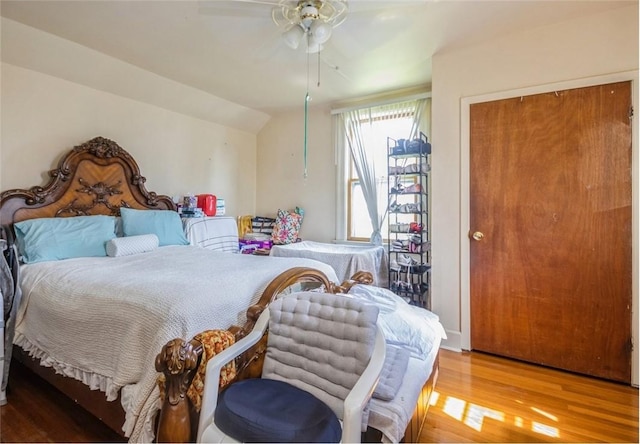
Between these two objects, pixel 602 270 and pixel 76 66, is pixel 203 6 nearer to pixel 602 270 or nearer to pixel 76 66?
pixel 76 66

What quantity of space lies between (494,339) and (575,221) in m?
1.10

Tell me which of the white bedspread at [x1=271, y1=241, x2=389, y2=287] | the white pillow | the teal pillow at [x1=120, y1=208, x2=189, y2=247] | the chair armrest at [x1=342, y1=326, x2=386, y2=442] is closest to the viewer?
the chair armrest at [x1=342, y1=326, x2=386, y2=442]

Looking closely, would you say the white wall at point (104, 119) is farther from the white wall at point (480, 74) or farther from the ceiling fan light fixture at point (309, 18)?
the white wall at point (480, 74)

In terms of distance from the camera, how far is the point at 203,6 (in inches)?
84.7

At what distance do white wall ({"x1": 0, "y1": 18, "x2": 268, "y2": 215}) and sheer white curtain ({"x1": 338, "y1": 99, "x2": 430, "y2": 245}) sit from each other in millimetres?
1576

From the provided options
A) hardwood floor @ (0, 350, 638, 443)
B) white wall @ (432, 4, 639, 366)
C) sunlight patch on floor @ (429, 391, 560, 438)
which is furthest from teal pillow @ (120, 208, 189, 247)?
sunlight patch on floor @ (429, 391, 560, 438)

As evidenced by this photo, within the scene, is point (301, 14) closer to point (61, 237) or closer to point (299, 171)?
point (61, 237)

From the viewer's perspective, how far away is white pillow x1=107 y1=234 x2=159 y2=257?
2574 mm

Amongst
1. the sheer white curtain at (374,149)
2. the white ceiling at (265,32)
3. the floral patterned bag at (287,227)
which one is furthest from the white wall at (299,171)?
the white ceiling at (265,32)

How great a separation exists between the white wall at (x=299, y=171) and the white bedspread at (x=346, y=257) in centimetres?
65

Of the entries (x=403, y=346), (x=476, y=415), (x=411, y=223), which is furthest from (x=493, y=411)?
(x=411, y=223)

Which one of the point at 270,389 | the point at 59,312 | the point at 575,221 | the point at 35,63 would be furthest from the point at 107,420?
the point at 575,221

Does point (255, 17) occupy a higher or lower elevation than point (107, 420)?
higher

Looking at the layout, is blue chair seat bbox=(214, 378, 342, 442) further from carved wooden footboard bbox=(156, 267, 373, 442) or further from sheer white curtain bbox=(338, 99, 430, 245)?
sheer white curtain bbox=(338, 99, 430, 245)
